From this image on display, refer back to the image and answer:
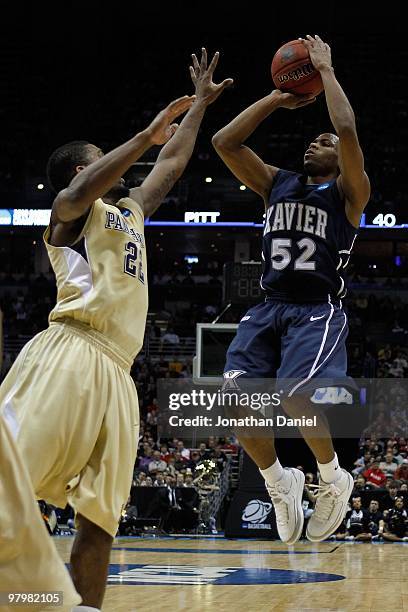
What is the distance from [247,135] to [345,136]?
0.62 meters

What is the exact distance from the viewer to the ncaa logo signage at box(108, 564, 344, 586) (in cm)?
810

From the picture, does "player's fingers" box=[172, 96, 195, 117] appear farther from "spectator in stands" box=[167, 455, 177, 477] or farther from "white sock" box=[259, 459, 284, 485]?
"spectator in stands" box=[167, 455, 177, 477]

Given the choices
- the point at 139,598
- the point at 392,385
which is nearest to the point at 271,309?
the point at 139,598

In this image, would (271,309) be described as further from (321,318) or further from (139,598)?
(139,598)

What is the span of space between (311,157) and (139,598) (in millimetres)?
3452

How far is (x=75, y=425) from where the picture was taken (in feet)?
12.6

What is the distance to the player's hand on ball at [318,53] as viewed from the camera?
5.05 meters

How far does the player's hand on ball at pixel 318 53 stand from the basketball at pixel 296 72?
0.11 feet

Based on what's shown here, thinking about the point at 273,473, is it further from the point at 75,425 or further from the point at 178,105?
the point at 178,105

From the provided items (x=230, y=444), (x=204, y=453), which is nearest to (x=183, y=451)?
(x=204, y=453)

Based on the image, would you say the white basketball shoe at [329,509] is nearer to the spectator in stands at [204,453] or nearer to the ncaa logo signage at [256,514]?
the ncaa logo signage at [256,514]

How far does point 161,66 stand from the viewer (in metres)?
31.1

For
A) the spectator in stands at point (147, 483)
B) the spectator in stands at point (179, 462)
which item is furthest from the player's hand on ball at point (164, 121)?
the spectator in stands at point (179, 462)

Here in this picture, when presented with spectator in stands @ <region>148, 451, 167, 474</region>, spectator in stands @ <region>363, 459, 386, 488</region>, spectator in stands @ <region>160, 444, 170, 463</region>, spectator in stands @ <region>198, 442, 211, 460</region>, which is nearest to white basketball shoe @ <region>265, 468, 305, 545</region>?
spectator in stands @ <region>363, 459, 386, 488</region>
